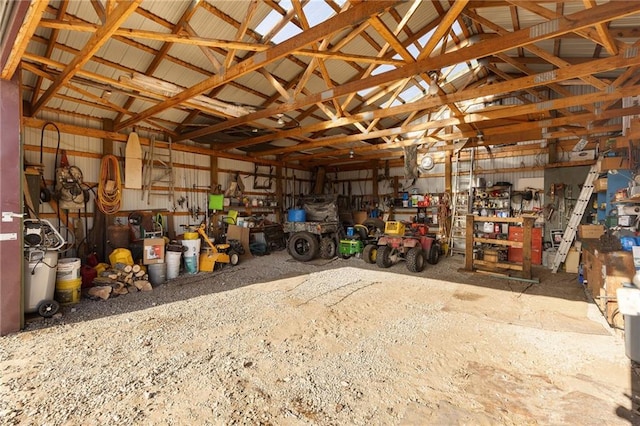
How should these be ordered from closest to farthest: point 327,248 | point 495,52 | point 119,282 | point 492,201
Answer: point 495,52 < point 119,282 < point 327,248 < point 492,201

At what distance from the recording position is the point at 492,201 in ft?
28.9

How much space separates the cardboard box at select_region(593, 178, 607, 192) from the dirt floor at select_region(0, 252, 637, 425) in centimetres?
287

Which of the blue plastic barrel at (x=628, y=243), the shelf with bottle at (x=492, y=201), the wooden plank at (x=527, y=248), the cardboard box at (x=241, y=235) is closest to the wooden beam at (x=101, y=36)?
the cardboard box at (x=241, y=235)

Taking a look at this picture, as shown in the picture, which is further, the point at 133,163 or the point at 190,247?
the point at 133,163

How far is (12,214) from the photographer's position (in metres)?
3.40

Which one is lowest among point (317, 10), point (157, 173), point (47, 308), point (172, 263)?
point (47, 308)

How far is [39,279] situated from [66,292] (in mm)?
478

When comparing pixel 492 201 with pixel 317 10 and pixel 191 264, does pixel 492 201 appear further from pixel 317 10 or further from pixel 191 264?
pixel 191 264

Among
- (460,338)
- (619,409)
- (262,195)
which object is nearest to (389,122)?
(262,195)

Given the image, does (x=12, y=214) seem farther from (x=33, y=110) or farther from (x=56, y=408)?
(x=33, y=110)

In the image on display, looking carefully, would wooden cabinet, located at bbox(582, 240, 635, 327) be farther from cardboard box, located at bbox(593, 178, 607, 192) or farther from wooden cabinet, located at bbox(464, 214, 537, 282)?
cardboard box, located at bbox(593, 178, 607, 192)

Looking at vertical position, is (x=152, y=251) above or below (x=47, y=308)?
above

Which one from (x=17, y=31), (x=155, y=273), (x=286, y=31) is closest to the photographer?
(x=17, y=31)

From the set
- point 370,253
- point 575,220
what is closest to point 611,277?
point 575,220
